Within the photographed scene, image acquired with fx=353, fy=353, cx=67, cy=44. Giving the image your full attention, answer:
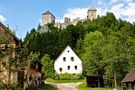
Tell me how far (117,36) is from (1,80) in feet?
199

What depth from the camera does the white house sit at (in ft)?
323

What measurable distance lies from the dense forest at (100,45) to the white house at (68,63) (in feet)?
11.1

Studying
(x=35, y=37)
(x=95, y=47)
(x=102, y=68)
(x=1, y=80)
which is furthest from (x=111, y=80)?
(x=35, y=37)

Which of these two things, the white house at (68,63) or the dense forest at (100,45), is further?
the white house at (68,63)

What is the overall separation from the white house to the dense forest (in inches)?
134

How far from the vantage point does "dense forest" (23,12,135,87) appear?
205ft

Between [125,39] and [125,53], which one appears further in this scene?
[125,39]

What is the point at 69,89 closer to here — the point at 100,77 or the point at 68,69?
the point at 100,77

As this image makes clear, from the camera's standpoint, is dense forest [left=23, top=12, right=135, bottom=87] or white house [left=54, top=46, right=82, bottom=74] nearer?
dense forest [left=23, top=12, right=135, bottom=87]

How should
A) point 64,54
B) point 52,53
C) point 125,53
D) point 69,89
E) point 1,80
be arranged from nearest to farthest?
point 1,80 → point 69,89 → point 125,53 → point 64,54 → point 52,53

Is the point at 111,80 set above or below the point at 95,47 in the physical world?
below

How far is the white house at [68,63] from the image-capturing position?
323ft

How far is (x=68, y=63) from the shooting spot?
9950cm

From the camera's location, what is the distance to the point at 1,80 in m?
12.6
